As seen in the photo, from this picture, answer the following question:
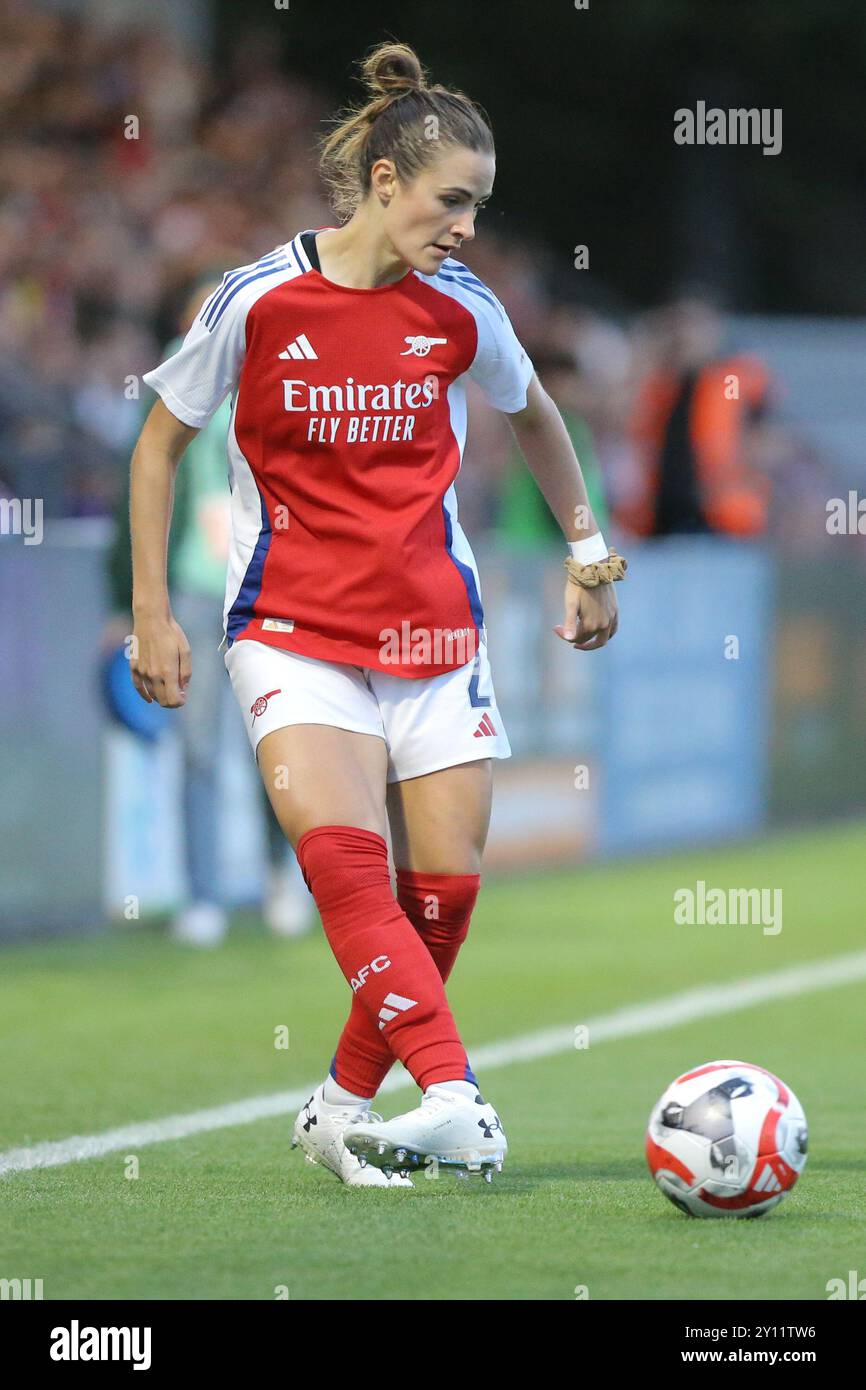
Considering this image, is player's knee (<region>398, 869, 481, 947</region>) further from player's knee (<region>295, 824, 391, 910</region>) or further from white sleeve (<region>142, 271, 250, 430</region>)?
white sleeve (<region>142, 271, 250, 430</region>)

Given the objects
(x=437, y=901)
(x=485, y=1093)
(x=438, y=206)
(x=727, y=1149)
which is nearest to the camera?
(x=727, y=1149)

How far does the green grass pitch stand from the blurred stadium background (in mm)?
68

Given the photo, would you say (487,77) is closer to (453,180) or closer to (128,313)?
(128,313)

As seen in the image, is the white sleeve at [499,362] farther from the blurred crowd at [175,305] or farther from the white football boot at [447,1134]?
the blurred crowd at [175,305]

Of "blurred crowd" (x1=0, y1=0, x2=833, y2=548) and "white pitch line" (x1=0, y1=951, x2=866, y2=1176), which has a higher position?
"blurred crowd" (x1=0, y1=0, x2=833, y2=548)

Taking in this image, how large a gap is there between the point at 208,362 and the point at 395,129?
0.62m

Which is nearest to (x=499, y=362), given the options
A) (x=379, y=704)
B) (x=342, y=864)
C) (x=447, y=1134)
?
(x=379, y=704)

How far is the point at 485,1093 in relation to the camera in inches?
273

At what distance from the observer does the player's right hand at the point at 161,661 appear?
4.98 meters

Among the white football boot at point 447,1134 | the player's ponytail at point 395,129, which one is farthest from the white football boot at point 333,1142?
the player's ponytail at point 395,129

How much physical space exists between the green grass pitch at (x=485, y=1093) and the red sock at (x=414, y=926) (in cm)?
24

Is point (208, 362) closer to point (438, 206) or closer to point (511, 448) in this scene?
point (438, 206)

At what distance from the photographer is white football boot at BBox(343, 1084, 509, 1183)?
4762mm

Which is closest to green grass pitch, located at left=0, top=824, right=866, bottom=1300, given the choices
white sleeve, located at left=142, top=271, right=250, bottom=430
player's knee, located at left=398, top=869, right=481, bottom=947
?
player's knee, located at left=398, top=869, right=481, bottom=947
